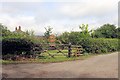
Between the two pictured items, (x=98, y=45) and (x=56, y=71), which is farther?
(x=98, y=45)

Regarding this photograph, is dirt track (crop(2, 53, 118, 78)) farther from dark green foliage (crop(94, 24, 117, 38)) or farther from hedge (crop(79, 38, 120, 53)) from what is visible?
dark green foliage (crop(94, 24, 117, 38))

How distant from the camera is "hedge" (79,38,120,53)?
26453 millimetres

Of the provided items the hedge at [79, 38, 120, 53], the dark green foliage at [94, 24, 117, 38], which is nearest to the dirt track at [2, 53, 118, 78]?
the hedge at [79, 38, 120, 53]

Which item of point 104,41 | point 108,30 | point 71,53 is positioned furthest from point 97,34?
point 71,53

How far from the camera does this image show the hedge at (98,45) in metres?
26.5

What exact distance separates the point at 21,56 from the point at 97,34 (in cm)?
3462

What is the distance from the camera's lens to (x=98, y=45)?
2894 centimetres

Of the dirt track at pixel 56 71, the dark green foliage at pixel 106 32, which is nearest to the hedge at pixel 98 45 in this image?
→ the dirt track at pixel 56 71

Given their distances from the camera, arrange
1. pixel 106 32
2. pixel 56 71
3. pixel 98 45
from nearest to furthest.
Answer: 1. pixel 56 71
2. pixel 98 45
3. pixel 106 32

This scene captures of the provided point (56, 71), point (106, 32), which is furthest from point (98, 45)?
point (106, 32)

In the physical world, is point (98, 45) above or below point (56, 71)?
above

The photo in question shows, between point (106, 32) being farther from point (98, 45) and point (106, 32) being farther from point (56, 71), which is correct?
point (56, 71)

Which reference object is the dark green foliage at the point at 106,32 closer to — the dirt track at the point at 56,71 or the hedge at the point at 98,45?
the hedge at the point at 98,45

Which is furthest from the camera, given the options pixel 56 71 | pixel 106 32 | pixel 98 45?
pixel 106 32
